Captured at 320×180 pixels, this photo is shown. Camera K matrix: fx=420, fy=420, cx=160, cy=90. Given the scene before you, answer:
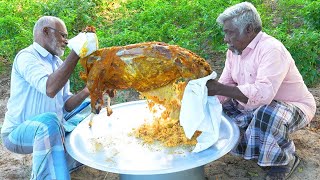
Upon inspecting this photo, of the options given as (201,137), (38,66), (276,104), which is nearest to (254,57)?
(276,104)

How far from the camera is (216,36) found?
18.6 ft

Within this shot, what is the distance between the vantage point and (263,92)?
11.0ft

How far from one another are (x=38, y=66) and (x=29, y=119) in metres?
0.46

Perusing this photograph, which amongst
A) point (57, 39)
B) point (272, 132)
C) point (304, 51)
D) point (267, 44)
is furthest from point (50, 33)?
point (304, 51)

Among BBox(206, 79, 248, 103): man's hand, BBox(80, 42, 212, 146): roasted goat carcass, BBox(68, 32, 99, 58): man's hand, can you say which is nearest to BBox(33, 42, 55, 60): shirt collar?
BBox(80, 42, 212, 146): roasted goat carcass

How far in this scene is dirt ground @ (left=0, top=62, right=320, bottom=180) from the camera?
381 cm

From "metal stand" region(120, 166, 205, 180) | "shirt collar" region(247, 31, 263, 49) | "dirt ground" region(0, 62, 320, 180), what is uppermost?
"shirt collar" region(247, 31, 263, 49)

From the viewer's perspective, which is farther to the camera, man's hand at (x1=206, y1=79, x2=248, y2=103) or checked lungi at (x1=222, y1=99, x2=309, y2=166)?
checked lungi at (x1=222, y1=99, x2=309, y2=166)

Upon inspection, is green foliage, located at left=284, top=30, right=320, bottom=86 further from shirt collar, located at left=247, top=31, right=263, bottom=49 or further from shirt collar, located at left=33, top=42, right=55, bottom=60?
shirt collar, located at left=33, top=42, right=55, bottom=60

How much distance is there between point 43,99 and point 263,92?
183 centimetres

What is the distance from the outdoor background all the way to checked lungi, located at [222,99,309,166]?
287mm

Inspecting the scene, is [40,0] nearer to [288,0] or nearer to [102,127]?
[288,0]

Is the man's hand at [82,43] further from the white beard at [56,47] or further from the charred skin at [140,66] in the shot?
the white beard at [56,47]

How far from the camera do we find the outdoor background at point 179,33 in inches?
159
